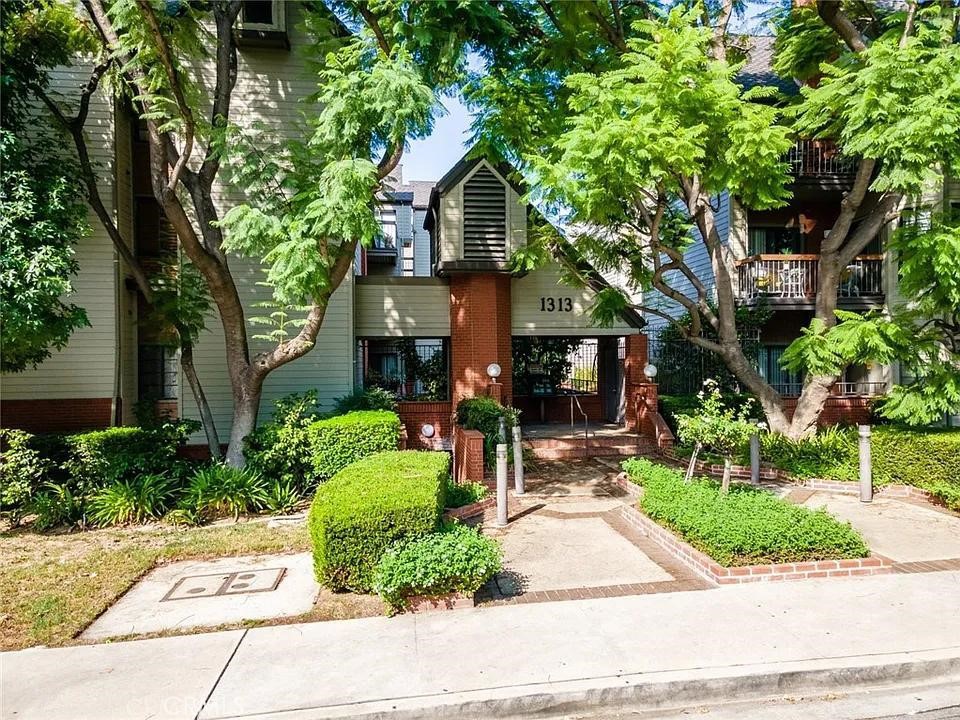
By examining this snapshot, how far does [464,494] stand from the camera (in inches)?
345

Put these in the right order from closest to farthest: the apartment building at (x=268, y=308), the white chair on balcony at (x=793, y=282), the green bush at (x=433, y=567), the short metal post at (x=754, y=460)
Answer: the green bush at (x=433, y=567), the short metal post at (x=754, y=460), the apartment building at (x=268, y=308), the white chair on balcony at (x=793, y=282)

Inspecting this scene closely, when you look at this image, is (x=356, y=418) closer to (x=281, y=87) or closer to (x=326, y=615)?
(x=326, y=615)

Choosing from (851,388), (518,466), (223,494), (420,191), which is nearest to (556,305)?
(518,466)

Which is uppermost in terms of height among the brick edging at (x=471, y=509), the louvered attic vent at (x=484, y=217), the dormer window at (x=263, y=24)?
the dormer window at (x=263, y=24)

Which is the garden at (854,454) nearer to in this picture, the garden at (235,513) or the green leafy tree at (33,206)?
the garden at (235,513)

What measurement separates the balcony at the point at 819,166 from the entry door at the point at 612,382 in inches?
263

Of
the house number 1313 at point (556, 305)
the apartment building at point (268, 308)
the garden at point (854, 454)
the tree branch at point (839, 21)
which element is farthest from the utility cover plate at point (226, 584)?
the tree branch at point (839, 21)

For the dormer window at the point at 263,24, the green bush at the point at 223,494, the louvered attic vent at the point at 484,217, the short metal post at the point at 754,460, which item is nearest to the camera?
the green bush at the point at 223,494

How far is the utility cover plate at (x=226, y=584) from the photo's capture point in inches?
231

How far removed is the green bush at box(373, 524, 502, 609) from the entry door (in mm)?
11021

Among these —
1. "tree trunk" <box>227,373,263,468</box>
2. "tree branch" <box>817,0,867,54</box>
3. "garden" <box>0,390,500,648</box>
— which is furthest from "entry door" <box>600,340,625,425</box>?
"tree trunk" <box>227,373,263,468</box>

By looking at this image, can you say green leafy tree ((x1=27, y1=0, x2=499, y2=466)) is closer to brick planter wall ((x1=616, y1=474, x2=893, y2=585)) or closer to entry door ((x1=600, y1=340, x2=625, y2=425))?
brick planter wall ((x1=616, y1=474, x2=893, y2=585))

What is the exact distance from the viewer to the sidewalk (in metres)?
3.81

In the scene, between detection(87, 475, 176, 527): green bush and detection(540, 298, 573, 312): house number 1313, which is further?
detection(540, 298, 573, 312): house number 1313
